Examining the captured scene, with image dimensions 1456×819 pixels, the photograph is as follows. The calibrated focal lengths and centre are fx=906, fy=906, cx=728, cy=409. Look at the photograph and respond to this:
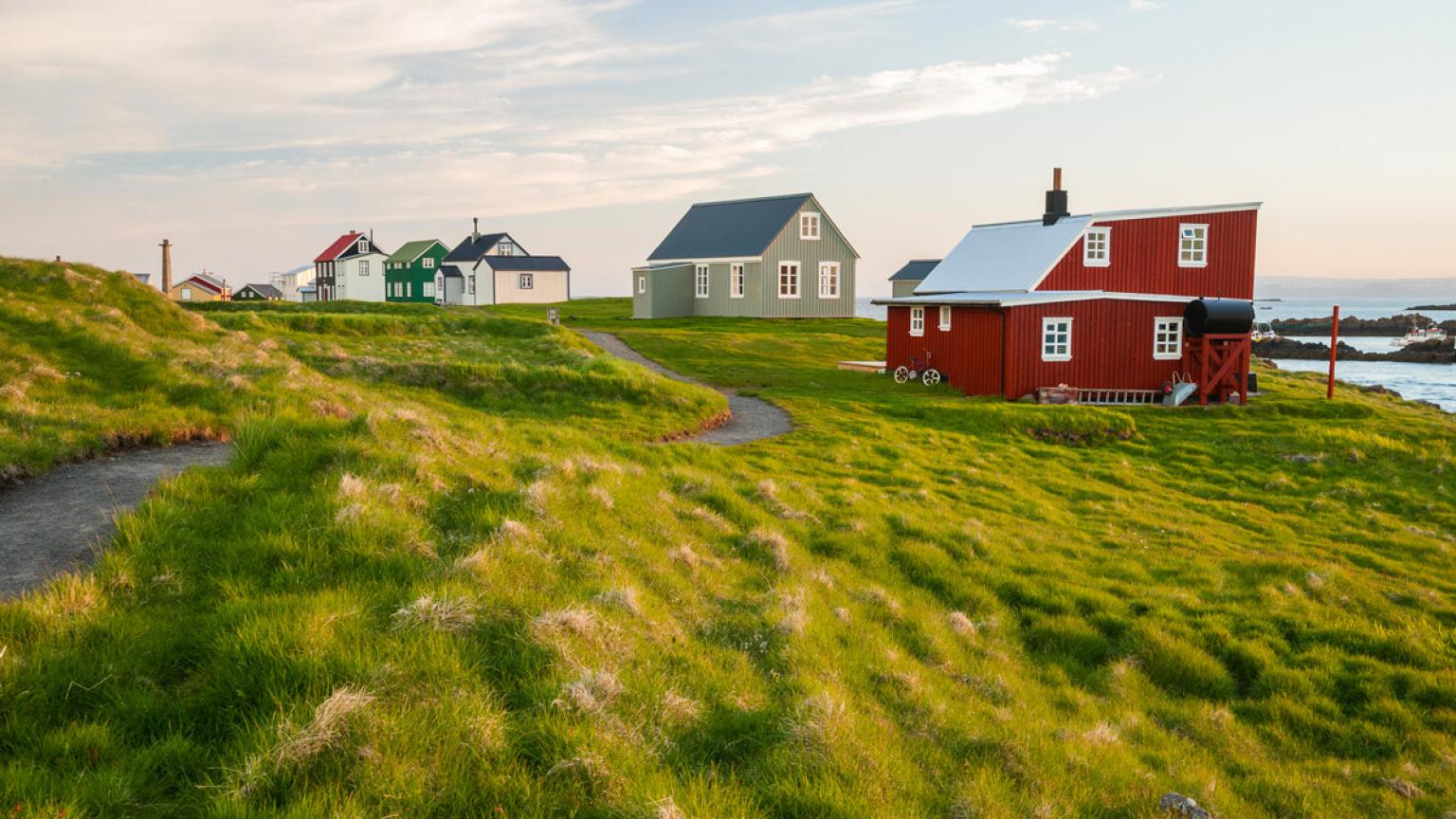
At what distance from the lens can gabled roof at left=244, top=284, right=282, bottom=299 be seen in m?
119

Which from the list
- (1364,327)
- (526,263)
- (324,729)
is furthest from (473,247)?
(1364,327)

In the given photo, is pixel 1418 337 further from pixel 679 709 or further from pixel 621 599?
pixel 679 709

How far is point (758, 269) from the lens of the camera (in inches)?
2365

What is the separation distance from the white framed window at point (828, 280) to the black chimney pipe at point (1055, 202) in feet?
78.4

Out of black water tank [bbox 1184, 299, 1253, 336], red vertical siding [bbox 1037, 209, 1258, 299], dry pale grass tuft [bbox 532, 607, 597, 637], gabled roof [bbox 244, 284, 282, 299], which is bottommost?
dry pale grass tuft [bbox 532, 607, 597, 637]

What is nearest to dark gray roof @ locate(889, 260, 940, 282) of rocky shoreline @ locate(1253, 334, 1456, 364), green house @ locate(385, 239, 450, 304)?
rocky shoreline @ locate(1253, 334, 1456, 364)

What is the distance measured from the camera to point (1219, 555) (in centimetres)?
1524

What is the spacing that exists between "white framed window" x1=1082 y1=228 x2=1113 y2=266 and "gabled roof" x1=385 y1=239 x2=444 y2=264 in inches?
3266

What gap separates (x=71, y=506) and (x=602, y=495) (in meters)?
5.09

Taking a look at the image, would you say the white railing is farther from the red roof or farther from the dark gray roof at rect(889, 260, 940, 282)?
the red roof

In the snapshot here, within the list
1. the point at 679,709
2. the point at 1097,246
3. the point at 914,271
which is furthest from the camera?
the point at 914,271

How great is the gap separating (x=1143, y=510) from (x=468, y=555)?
1563 cm

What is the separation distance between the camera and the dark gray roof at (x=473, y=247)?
9444 centimetres

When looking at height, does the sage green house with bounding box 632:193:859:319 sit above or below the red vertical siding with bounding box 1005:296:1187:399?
above
